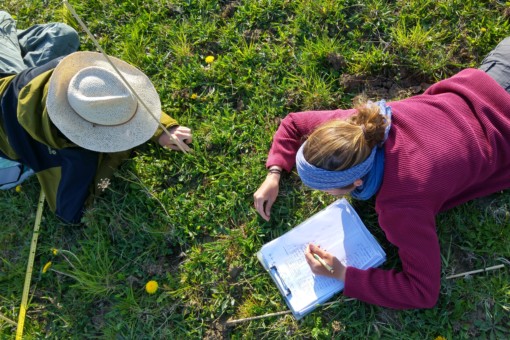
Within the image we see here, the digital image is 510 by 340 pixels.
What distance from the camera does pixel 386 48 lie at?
298cm

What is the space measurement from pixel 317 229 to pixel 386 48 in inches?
54.3

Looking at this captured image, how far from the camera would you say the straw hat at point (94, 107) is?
2299mm

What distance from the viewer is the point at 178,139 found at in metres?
2.86

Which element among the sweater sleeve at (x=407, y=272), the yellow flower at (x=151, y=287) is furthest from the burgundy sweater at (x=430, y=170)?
the yellow flower at (x=151, y=287)

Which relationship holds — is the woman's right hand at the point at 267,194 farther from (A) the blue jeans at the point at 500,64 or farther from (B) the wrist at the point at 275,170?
(A) the blue jeans at the point at 500,64

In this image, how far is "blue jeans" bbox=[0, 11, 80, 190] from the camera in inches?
115

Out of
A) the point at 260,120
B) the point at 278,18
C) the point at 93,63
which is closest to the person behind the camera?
the point at 93,63

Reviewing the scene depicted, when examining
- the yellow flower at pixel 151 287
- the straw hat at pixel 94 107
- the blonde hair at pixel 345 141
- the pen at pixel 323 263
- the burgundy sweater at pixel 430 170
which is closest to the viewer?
the blonde hair at pixel 345 141

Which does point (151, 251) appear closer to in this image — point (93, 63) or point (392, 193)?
point (93, 63)

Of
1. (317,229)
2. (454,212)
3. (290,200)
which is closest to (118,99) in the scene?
(290,200)

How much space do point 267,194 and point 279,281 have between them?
1.75ft

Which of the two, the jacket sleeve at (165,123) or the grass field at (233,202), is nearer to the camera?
the grass field at (233,202)

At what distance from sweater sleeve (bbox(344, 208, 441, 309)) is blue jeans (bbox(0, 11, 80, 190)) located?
237 cm

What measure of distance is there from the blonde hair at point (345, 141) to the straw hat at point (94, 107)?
3.54 feet
